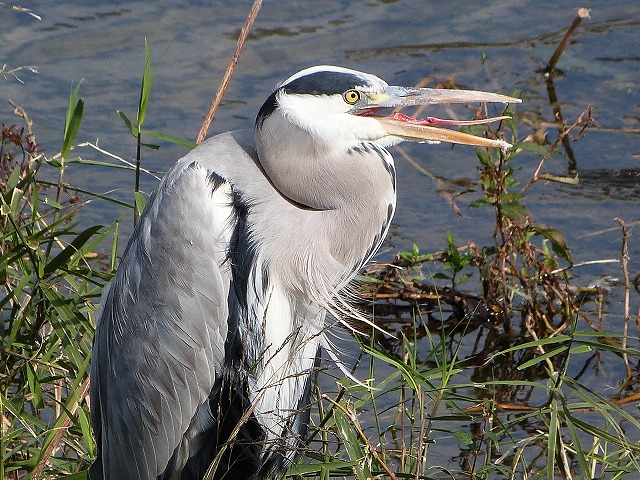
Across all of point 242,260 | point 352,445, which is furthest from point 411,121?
point 352,445

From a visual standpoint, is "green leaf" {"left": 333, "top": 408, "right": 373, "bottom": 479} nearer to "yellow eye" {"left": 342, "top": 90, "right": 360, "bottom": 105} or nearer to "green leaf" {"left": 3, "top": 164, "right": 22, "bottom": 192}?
"yellow eye" {"left": 342, "top": 90, "right": 360, "bottom": 105}

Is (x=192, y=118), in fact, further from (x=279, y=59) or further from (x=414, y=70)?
(x=414, y=70)

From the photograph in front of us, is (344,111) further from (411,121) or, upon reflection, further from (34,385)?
(34,385)

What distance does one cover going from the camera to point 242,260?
2885 millimetres

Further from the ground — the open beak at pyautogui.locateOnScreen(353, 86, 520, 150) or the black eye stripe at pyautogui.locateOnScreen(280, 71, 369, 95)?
the black eye stripe at pyautogui.locateOnScreen(280, 71, 369, 95)

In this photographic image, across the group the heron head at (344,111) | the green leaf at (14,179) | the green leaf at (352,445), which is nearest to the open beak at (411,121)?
the heron head at (344,111)

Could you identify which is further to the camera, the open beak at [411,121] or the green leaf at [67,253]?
the green leaf at [67,253]

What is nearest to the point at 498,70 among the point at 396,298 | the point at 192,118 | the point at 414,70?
the point at 414,70

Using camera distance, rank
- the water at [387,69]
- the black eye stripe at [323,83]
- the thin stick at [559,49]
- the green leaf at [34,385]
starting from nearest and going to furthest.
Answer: the black eye stripe at [323,83] < the green leaf at [34,385] < the water at [387,69] < the thin stick at [559,49]

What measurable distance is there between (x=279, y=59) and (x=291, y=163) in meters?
3.60

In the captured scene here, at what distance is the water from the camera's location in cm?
510

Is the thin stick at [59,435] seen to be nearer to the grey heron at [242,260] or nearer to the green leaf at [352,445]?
the grey heron at [242,260]

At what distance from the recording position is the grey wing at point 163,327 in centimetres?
283

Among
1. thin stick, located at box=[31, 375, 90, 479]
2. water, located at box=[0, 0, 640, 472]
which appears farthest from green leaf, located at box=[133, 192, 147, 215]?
water, located at box=[0, 0, 640, 472]
